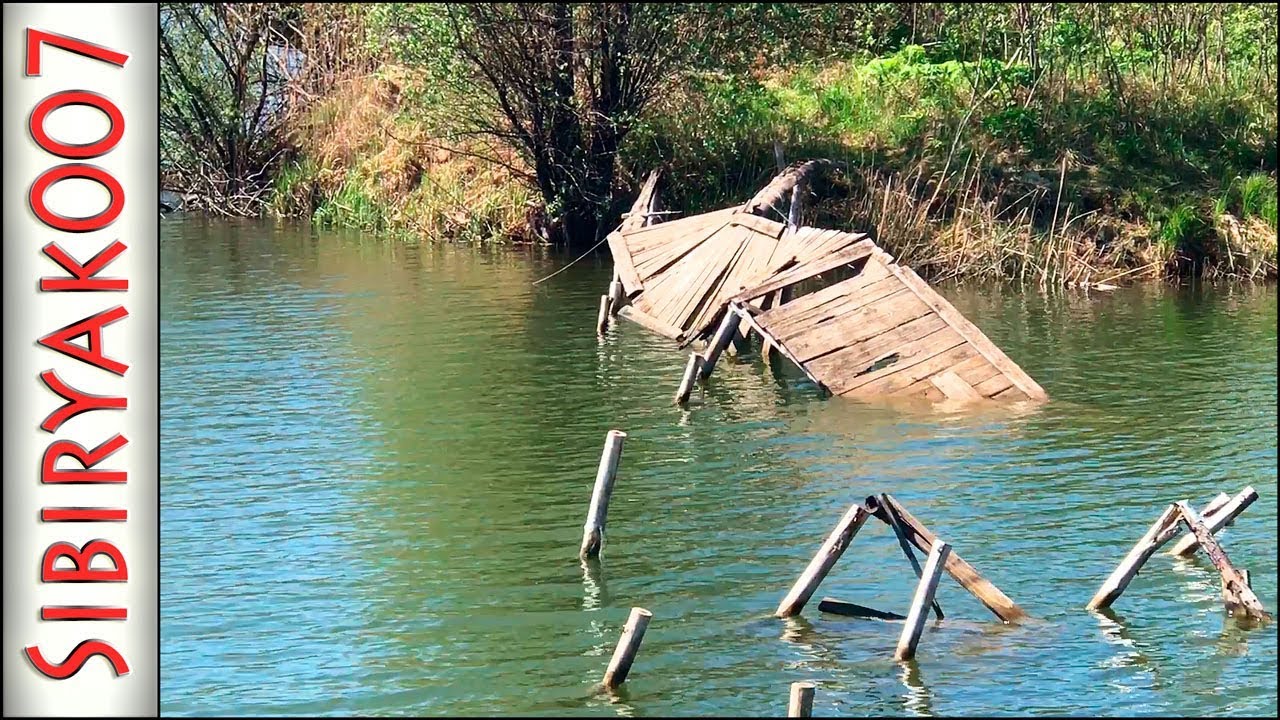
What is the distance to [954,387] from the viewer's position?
60.8 feet

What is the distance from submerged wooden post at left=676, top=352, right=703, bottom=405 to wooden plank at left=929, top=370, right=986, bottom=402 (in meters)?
2.44

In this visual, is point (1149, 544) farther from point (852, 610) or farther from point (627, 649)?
point (627, 649)

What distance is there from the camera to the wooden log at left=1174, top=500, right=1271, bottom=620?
37.3 feet

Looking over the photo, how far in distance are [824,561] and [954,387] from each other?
7.41m

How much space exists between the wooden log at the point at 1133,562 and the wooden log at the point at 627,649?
10.7 feet

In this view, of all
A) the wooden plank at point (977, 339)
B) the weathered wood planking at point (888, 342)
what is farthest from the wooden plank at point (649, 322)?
the wooden plank at point (977, 339)

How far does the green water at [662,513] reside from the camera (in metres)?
11.2

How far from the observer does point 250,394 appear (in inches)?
766

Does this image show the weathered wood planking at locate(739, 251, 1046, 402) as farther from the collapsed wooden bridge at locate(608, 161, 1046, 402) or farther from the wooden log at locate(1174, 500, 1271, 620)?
the wooden log at locate(1174, 500, 1271, 620)

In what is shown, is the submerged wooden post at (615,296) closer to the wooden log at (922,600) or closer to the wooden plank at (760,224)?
the wooden plank at (760,224)

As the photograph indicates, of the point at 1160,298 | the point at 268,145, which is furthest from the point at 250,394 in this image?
the point at 268,145

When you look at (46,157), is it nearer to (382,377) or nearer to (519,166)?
(382,377)

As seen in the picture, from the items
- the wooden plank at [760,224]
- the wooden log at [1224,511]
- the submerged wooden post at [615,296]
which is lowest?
the wooden log at [1224,511]

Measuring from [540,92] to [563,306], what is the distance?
5.05m
